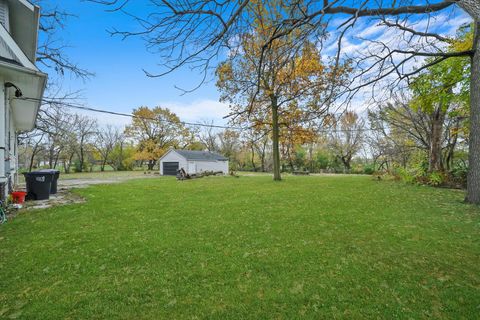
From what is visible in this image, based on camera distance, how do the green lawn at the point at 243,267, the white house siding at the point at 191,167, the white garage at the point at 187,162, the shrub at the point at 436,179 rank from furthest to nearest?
the white garage at the point at 187,162 < the white house siding at the point at 191,167 < the shrub at the point at 436,179 < the green lawn at the point at 243,267

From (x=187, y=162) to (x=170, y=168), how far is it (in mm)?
2744

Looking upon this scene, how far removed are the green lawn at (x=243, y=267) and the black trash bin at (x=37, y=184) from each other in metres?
3.07

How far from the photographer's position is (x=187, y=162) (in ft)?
87.5

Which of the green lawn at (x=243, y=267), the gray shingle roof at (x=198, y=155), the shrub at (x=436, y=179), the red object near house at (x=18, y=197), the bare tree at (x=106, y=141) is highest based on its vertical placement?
the bare tree at (x=106, y=141)

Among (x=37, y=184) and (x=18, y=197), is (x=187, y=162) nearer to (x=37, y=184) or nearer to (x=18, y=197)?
(x=37, y=184)

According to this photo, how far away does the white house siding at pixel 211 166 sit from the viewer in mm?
28250

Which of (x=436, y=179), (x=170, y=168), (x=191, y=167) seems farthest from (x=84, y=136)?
(x=436, y=179)

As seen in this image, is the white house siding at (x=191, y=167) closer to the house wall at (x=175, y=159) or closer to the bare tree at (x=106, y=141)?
the house wall at (x=175, y=159)

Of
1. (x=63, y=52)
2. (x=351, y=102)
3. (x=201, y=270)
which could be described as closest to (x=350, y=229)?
(x=351, y=102)

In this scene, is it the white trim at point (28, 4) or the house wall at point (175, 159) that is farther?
the house wall at point (175, 159)

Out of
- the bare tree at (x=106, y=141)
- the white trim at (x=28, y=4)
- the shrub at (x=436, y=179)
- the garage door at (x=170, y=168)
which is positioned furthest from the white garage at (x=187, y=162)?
the shrub at (x=436, y=179)

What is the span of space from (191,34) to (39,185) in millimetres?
8561

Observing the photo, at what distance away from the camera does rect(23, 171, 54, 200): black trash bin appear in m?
7.80

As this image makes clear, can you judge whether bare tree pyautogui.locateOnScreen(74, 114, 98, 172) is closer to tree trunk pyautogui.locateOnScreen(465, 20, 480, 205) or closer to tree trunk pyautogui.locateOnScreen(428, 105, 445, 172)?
tree trunk pyautogui.locateOnScreen(428, 105, 445, 172)
